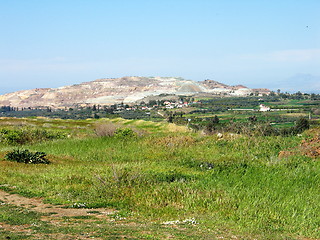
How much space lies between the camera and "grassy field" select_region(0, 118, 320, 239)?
9.76m

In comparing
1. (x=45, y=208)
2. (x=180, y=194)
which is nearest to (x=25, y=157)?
(x=45, y=208)

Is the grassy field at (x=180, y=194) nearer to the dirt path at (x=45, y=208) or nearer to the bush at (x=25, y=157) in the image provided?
the dirt path at (x=45, y=208)

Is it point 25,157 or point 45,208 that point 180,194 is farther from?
point 25,157

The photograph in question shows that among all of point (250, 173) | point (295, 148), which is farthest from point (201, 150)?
point (250, 173)

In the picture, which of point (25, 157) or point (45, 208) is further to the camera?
point (25, 157)

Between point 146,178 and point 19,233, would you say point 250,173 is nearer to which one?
point 146,178

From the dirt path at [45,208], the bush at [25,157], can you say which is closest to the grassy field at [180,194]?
the dirt path at [45,208]

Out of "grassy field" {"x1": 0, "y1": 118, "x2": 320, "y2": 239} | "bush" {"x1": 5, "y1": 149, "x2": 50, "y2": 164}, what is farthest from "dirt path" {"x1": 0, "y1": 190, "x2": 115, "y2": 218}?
"bush" {"x1": 5, "y1": 149, "x2": 50, "y2": 164}

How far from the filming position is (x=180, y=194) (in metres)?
13.5

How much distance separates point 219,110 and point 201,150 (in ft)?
297

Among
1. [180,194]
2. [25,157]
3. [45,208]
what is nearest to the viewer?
[45,208]

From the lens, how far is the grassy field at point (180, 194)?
9758 millimetres

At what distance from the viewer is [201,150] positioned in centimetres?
2498

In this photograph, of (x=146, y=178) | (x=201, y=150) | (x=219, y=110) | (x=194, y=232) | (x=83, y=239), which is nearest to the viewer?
(x=83, y=239)
